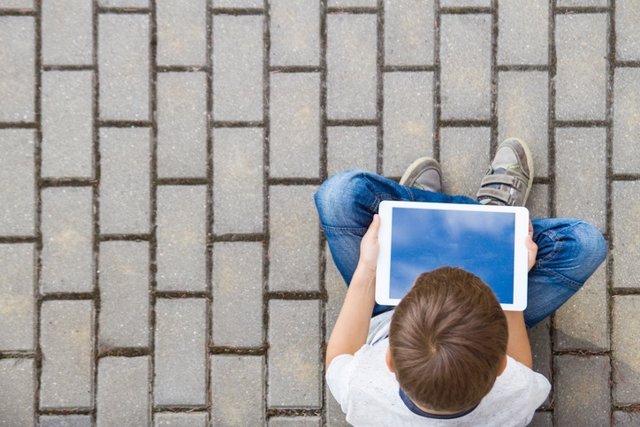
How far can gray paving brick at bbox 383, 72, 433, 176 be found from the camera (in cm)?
319

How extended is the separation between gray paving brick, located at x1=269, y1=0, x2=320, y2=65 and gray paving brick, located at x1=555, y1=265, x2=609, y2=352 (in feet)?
4.97

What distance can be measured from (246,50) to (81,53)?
71 cm

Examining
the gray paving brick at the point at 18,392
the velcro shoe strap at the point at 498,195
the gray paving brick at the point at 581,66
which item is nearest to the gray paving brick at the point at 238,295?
the gray paving brick at the point at 18,392

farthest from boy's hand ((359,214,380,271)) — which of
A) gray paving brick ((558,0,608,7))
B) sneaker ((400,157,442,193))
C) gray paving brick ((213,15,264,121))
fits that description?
gray paving brick ((558,0,608,7))

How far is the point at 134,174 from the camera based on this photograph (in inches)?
125

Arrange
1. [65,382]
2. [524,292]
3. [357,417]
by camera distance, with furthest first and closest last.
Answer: [65,382]
[524,292]
[357,417]

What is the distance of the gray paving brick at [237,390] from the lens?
3.17 meters

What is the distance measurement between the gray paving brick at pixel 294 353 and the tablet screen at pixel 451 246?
0.64 meters

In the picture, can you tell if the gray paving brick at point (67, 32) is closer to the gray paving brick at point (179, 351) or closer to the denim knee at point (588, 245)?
the gray paving brick at point (179, 351)

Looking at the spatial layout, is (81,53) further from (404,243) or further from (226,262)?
(404,243)

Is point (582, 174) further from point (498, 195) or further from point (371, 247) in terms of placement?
point (371, 247)

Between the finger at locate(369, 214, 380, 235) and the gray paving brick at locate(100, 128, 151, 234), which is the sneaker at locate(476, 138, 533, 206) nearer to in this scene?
the finger at locate(369, 214, 380, 235)

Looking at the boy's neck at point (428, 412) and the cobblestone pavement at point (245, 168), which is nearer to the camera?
the boy's neck at point (428, 412)

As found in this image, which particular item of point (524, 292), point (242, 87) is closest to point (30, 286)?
point (242, 87)
